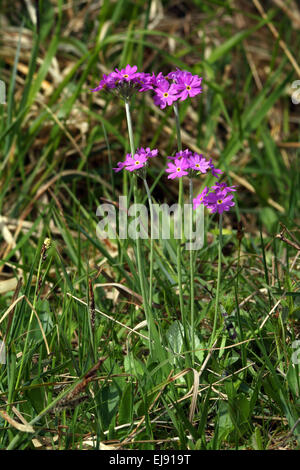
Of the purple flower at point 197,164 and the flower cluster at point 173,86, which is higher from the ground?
the flower cluster at point 173,86

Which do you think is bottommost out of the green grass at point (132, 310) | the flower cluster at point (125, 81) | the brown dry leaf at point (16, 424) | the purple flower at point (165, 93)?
the brown dry leaf at point (16, 424)

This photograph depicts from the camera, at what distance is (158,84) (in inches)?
48.5

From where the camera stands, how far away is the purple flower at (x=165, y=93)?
1.22 m

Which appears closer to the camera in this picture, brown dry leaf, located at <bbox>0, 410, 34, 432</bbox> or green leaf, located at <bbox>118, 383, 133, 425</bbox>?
brown dry leaf, located at <bbox>0, 410, 34, 432</bbox>

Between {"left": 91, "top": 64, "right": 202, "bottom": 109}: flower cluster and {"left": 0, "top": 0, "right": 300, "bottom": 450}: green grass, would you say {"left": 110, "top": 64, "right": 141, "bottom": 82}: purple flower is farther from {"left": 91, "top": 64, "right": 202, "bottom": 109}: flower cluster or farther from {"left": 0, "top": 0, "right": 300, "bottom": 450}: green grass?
{"left": 0, "top": 0, "right": 300, "bottom": 450}: green grass

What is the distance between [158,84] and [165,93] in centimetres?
3

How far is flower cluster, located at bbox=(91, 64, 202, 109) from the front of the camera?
3.98 feet

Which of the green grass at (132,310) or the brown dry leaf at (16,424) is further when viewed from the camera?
the green grass at (132,310)

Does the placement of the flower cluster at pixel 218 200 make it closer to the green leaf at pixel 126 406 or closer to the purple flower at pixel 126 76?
the purple flower at pixel 126 76

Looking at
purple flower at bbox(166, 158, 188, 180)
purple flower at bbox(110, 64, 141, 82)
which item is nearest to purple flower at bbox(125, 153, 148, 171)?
purple flower at bbox(166, 158, 188, 180)

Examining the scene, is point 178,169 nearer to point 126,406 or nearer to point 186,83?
point 186,83

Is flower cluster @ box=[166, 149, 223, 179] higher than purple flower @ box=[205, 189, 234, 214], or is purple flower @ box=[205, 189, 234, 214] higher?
flower cluster @ box=[166, 149, 223, 179]

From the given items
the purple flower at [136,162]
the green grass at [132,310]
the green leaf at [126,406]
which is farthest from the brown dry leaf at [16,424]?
the purple flower at [136,162]

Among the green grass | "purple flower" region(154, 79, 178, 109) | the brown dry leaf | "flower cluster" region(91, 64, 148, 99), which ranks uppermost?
"flower cluster" region(91, 64, 148, 99)
